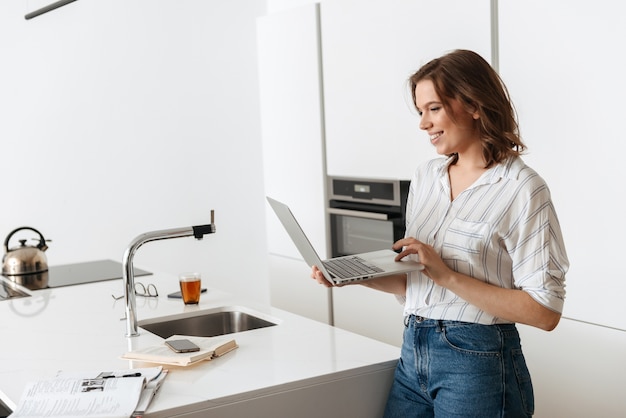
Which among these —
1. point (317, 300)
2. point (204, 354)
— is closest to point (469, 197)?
point (204, 354)

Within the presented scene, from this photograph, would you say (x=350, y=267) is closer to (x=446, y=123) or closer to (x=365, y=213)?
(x=446, y=123)

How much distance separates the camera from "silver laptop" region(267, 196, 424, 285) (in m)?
1.85

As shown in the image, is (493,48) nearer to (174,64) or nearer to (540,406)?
(540,406)

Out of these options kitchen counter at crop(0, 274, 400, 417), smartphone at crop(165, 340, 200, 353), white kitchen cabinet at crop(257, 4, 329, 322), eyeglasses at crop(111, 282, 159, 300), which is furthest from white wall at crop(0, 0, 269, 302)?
smartphone at crop(165, 340, 200, 353)

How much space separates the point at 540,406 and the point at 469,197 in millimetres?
1497

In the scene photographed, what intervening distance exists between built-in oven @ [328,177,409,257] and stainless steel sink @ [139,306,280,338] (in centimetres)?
117

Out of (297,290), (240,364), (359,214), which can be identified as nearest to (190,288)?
(240,364)

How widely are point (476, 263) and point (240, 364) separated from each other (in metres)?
0.66

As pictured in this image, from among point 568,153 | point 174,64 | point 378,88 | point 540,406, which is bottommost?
point 540,406

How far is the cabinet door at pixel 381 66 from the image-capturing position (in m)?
3.31

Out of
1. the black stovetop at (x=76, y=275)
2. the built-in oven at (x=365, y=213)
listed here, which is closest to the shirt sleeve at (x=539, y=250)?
the built-in oven at (x=365, y=213)

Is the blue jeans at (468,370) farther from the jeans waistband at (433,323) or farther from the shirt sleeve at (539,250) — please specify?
the shirt sleeve at (539,250)

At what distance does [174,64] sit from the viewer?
17.2ft

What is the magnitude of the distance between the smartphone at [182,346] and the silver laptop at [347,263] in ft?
1.39
